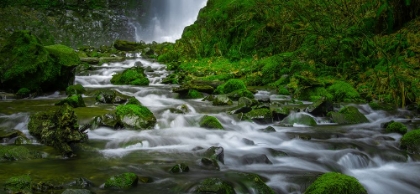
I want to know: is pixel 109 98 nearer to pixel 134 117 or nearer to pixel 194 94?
pixel 194 94

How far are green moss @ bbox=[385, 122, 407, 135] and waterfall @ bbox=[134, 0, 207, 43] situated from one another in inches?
1645

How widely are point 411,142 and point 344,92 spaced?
3.95 metres

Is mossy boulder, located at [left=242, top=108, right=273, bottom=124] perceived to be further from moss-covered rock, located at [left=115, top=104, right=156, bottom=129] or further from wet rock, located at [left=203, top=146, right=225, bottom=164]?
wet rock, located at [left=203, top=146, right=225, bottom=164]

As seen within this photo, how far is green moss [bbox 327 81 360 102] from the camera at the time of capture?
924 cm

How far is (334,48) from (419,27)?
2244 mm

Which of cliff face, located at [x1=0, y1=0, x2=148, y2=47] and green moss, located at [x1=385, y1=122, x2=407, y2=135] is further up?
cliff face, located at [x1=0, y1=0, x2=148, y2=47]

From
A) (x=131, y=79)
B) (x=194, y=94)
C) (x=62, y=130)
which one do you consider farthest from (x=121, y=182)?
(x=131, y=79)

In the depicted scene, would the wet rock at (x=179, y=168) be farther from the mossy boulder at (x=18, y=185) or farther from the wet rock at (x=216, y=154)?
the mossy boulder at (x=18, y=185)

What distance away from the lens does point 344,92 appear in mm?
9352

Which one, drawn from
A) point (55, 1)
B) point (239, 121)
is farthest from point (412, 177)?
point (55, 1)

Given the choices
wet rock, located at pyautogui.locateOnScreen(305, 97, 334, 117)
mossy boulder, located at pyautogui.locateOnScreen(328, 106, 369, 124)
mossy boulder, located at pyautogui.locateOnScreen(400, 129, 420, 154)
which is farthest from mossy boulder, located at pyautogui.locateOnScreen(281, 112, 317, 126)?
mossy boulder, located at pyautogui.locateOnScreen(400, 129, 420, 154)

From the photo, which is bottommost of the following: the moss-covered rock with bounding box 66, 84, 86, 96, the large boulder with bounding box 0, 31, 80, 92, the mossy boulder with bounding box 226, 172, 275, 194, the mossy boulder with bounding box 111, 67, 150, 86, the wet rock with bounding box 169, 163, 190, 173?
the mossy boulder with bounding box 226, 172, 275, 194

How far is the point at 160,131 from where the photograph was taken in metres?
6.44

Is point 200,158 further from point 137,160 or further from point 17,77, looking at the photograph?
point 17,77
